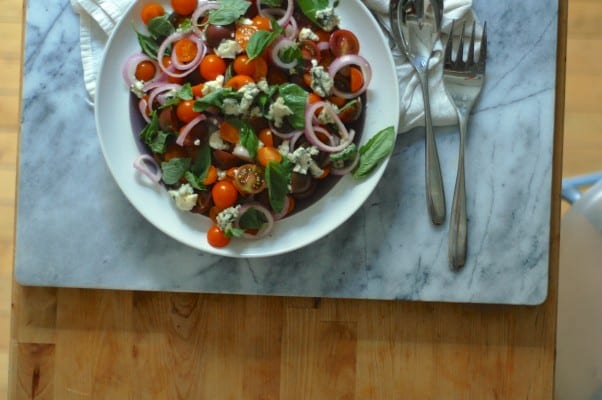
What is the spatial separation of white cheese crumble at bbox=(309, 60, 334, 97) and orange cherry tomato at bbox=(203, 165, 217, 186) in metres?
0.21

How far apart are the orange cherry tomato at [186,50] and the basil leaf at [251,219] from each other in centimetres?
26

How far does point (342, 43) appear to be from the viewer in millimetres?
1162

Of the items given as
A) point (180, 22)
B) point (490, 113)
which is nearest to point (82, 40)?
point (180, 22)

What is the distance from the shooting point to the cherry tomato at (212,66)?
3.73 feet

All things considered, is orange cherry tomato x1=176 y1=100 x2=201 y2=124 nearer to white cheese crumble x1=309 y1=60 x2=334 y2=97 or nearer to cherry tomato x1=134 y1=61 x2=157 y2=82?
cherry tomato x1=134 y1=61 x2=157 y2=82

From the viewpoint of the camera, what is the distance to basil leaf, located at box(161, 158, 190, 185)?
116cm

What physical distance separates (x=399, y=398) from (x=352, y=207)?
37 cm

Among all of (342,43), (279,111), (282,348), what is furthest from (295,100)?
(282,348)

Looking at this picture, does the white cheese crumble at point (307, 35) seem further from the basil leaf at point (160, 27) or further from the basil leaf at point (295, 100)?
the basil leaf at point (160, 27)

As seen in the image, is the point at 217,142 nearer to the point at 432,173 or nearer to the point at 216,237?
the point at 216,237

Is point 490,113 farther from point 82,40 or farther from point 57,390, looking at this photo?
point 57,390

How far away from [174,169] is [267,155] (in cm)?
16

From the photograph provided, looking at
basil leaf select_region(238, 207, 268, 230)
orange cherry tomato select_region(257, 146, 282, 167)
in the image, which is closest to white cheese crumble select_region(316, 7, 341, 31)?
orange cherry tomato select_region(257, 146, 282, 167)

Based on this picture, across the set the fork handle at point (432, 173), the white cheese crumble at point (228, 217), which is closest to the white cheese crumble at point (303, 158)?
the white cheese crumble at point (228, 217)
